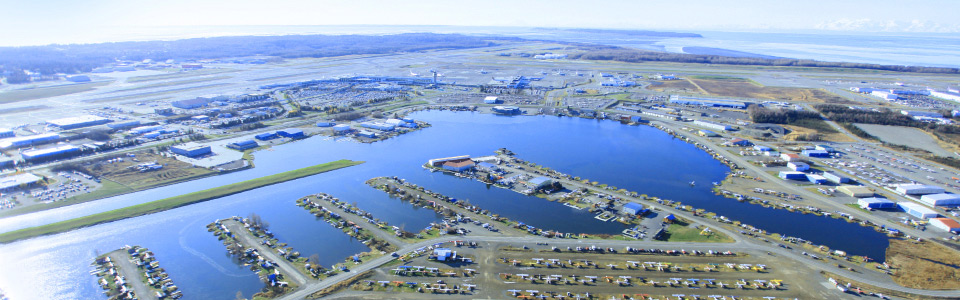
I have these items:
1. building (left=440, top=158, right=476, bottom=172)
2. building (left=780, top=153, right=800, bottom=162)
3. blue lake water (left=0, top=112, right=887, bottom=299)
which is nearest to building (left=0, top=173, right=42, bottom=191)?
blue lake water (left=0, top=112, right=887, bottom=299)

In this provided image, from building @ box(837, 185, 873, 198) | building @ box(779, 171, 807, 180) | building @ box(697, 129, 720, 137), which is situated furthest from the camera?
building @ box(697, 129, 720, 137)

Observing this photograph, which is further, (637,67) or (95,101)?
(637,67)

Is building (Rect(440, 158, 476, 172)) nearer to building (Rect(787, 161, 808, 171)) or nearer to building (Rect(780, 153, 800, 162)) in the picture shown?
building (Rect(787, 161, 808, 171))

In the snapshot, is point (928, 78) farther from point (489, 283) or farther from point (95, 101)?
point (95, 101)

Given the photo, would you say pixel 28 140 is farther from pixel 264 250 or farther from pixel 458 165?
pixel 458 165

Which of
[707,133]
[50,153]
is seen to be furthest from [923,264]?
[50,153]

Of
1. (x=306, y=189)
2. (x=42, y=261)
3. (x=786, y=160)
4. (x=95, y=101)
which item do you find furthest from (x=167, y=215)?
(x=95, y=101)
